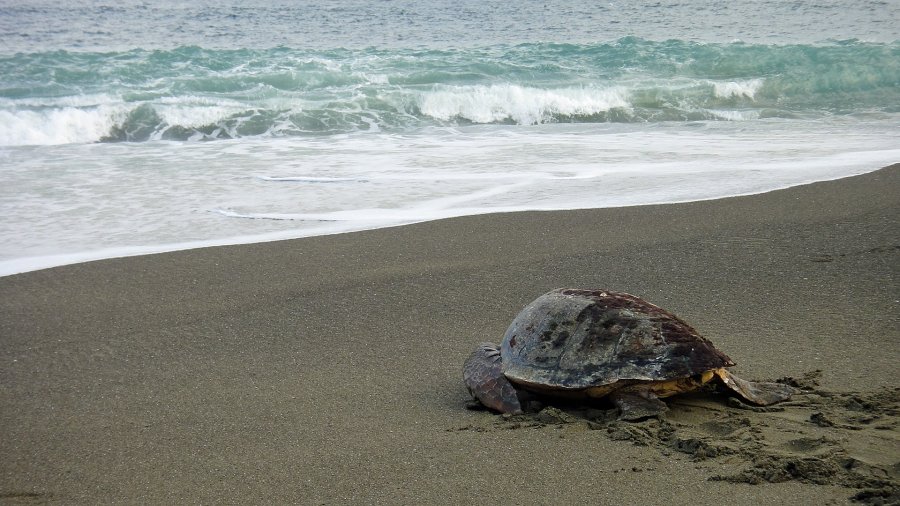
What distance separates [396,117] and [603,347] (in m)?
11.1

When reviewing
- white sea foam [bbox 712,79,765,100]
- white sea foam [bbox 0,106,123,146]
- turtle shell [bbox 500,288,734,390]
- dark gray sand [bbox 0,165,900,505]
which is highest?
white sea foam [bbox 712,79,765,100]

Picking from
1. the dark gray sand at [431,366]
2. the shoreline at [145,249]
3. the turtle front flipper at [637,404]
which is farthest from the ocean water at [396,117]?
the turtle front flipper at [637,404]

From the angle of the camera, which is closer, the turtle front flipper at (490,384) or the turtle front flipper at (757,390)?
the turtle front flipper at (757,390)

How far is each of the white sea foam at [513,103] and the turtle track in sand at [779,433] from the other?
1119 centimetres

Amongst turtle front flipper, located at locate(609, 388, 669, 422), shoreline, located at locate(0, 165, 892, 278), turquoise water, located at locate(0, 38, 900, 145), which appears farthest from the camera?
turquoise water, located at locate(0, 38, 900, 145)

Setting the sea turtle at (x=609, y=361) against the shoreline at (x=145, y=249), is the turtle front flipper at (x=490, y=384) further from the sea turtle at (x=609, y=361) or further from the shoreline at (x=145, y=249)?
the shoreline at (x=145, y=249)

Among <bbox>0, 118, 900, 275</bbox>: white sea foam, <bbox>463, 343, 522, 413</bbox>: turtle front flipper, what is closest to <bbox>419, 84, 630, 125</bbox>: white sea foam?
<bbox>0, 118, 900, 275</bbox>: white sea foam

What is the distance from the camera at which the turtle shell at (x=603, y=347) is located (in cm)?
348

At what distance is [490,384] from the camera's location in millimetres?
3721

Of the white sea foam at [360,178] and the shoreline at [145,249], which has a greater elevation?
the white sea foam at [360,178]

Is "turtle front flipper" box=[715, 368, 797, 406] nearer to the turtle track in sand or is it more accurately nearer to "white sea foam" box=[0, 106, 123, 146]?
the turtle track in sand

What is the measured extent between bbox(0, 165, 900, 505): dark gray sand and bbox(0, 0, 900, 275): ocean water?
104 cm

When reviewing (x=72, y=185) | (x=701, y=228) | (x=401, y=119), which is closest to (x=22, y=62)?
(x=401, y=119)

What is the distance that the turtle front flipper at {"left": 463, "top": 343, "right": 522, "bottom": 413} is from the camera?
144 inches
